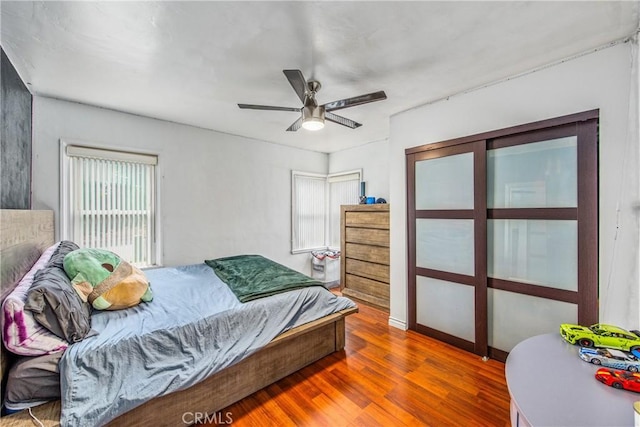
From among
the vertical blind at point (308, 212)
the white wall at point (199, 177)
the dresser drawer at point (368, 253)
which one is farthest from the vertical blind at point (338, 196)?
the dresser drawer at point (368, 253)

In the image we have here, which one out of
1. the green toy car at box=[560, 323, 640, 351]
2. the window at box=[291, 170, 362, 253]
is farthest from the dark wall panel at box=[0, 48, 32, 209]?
the green toy car at box=[560, 323, 640, 351]

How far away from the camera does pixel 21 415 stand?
1193mm

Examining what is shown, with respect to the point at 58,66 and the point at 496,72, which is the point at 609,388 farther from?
the point at 58,66

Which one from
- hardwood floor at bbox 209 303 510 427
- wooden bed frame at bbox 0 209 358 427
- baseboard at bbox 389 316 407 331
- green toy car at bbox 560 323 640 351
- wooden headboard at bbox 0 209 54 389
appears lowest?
hardwood floor at bbox 209 303 510 427

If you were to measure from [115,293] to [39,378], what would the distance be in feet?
1.96

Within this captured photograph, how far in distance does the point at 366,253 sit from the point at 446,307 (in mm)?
1343

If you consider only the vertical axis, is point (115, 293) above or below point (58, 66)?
below

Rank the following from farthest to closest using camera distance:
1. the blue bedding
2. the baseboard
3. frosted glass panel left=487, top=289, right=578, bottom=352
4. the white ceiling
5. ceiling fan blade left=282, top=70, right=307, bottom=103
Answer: the baseboard, frosted glass panel left=487, top=289, right=578, bottom=352, ceiling fan blade left=282, top=70, right=307, bottom=103, the white ceiling, the blue bedding

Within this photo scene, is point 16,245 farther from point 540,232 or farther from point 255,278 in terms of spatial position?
point 540,232

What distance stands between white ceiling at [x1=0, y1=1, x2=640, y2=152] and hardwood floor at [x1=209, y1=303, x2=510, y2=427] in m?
2.51

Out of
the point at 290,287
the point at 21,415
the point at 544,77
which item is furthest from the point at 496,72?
the point at 21,415

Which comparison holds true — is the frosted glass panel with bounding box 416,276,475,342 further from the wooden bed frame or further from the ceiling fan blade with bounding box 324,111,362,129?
the ceiling fan blade with bounding box 324,111,362,129

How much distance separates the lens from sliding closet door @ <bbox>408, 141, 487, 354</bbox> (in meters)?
2.47

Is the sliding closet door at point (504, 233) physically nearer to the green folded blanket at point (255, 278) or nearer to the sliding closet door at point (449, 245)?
the sliding closet door at point (449, 245)
